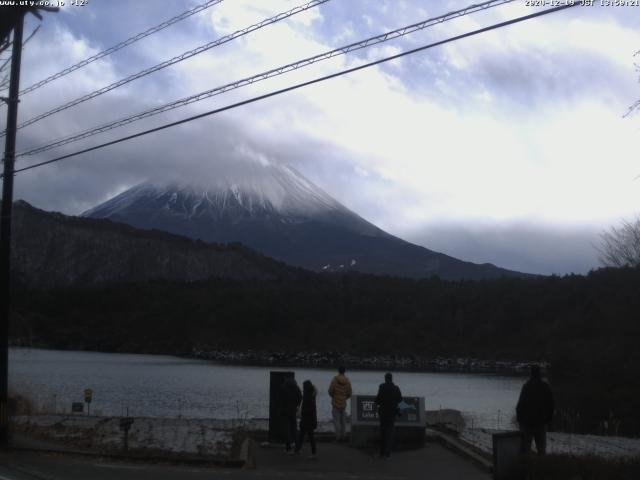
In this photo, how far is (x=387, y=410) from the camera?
52.9ft

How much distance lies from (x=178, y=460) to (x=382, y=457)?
3.91 m

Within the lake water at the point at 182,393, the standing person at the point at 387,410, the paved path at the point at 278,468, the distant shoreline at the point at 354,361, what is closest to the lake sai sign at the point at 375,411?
the paved path at the point at 278,468

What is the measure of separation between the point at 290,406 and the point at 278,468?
169 centimetres

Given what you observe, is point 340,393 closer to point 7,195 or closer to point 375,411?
point 375,411

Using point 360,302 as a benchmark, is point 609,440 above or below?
below

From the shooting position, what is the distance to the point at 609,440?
20.7m

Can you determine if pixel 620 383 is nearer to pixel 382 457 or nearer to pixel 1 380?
pixel 382 457

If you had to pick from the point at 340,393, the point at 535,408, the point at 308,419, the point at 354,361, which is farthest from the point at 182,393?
the point at 354,361

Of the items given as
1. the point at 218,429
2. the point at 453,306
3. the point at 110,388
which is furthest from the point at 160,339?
the point at 218,429

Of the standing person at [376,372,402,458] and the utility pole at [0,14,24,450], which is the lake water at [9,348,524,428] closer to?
the utility pole at [0,14,24,450]

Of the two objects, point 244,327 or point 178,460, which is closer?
point 178,460

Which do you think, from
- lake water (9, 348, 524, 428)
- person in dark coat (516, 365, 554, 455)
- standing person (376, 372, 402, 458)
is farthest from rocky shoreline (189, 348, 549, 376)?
person in dark coat (516, 365, 554, 455)

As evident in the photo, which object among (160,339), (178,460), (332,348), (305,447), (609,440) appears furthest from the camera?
(160,339)

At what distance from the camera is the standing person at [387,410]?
1611 centimetres
